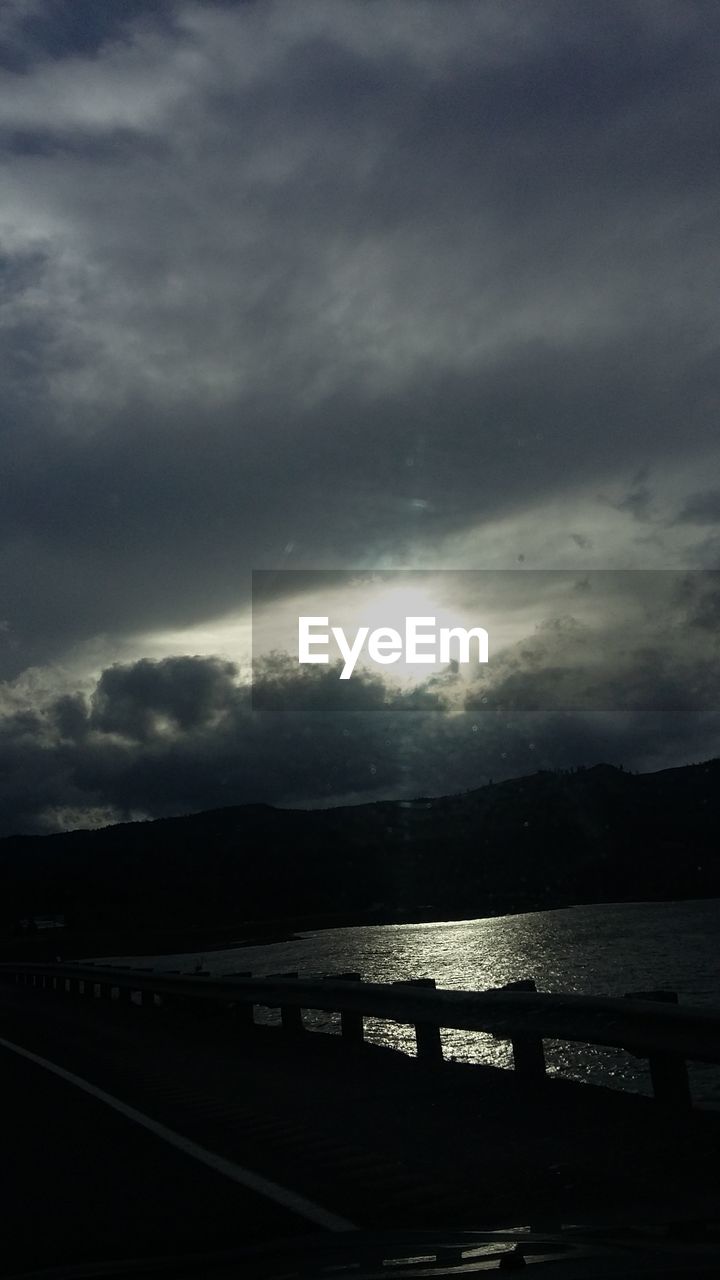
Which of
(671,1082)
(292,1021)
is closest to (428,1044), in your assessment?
(671,1082)

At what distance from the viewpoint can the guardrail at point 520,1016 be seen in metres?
7.86

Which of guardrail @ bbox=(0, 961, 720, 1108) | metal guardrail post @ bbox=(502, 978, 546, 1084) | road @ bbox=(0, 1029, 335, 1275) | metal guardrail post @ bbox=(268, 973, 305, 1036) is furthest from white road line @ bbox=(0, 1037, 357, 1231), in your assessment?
metal guardrail post @ bbox=(268, 973, 305, 1036)

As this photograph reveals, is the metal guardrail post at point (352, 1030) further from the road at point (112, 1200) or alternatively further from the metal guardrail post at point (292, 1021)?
the road at point (112, 1200)

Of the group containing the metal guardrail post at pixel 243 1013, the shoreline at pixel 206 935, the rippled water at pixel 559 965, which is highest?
the metal guardrail post at pixel 243 1013

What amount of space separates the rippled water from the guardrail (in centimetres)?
284

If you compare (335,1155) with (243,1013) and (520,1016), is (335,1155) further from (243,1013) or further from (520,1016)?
(243,1013)

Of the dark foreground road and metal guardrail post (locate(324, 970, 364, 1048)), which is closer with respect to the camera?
the dark foreground road

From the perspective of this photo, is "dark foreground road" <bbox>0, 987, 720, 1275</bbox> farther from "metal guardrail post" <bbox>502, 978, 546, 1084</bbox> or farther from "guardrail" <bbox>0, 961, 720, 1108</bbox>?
"guardrail" <bbox>0, 961, 720, 1108</bbox>

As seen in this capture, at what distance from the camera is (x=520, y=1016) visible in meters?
9.50

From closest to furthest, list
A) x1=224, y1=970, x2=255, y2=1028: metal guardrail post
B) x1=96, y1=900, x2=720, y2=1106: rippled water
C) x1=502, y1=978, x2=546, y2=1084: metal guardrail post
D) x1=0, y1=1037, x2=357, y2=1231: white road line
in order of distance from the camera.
→ x1=0, y1=1037, x2=357, y2=1231: white road line
x1=502, y1=978, x2=546, y2=1084: metal guardrail post
x1=224, y1=970, x2=255, y2=1028: metal guardrail post
x1=96, y1=900, x2=720, y2=1106: rippled water

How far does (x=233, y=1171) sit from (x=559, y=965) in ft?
194

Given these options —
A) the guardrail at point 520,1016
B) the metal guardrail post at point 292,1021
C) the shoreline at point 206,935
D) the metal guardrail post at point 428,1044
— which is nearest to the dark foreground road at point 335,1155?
the metal guardrail post at point 428,1044

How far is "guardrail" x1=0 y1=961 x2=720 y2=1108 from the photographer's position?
7863 mm

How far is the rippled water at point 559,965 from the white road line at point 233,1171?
6.08m
